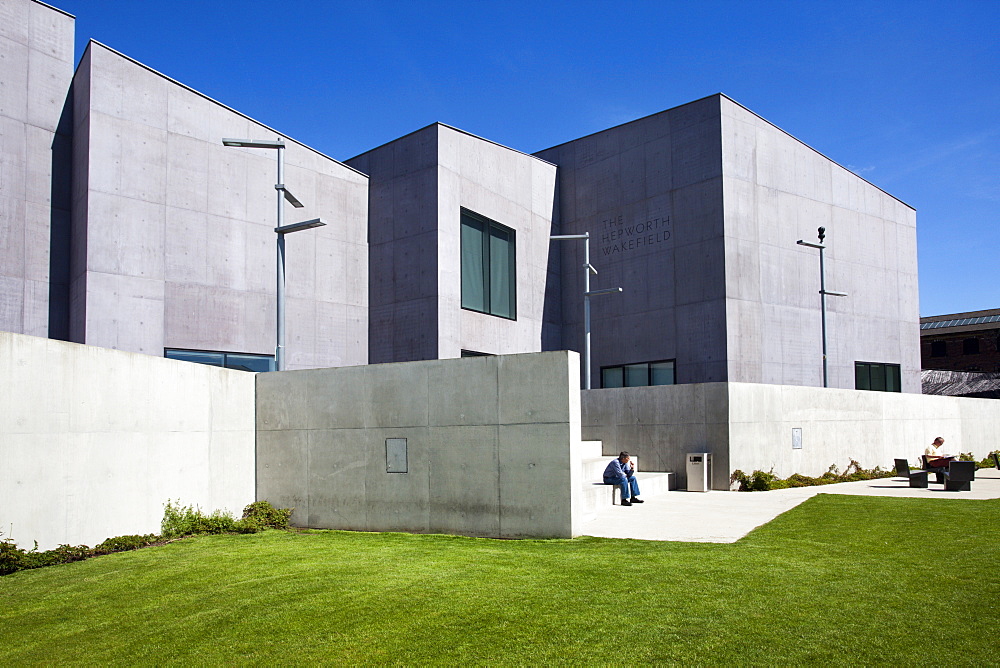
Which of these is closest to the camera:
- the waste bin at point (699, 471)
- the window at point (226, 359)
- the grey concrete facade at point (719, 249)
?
the waste bin at point (699, 471)

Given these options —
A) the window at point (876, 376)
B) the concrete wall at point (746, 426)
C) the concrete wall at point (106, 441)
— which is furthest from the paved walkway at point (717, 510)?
the window at point (876, 376)

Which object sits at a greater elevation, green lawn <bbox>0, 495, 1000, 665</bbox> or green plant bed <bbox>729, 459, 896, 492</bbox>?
green lawn <bbox>0, 495, 1000, 665</bbox>

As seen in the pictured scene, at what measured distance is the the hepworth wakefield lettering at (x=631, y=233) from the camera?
87.4ft

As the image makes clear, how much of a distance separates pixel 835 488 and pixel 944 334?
46.7m

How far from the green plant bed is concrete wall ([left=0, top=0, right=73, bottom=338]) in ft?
57.0

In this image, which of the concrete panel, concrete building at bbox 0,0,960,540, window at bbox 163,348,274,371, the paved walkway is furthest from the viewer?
window at bbox 163,348,274,371

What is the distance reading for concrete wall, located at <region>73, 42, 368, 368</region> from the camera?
58.8 ft

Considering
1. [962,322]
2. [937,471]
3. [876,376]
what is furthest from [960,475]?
[962,322]

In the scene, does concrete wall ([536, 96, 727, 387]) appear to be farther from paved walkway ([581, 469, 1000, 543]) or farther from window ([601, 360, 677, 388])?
paved walkway ([581, 469, 1000, 543])

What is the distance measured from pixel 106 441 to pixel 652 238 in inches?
769

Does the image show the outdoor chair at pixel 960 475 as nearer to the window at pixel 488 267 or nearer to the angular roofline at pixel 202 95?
the window at pixel 488 267

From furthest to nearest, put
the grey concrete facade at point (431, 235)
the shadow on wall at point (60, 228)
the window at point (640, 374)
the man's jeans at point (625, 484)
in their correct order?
the window at point (640, 374)
the grey concrete facade at point (431, 235)
the shadow on wall at point (60, 228)
the man's jeans at point (625, 484)

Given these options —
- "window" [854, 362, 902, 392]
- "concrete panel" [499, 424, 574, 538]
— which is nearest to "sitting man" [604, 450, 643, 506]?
"concrete panel" [499, 424, 574, 538]

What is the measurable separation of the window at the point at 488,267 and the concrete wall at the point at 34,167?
→ 11389 mm
